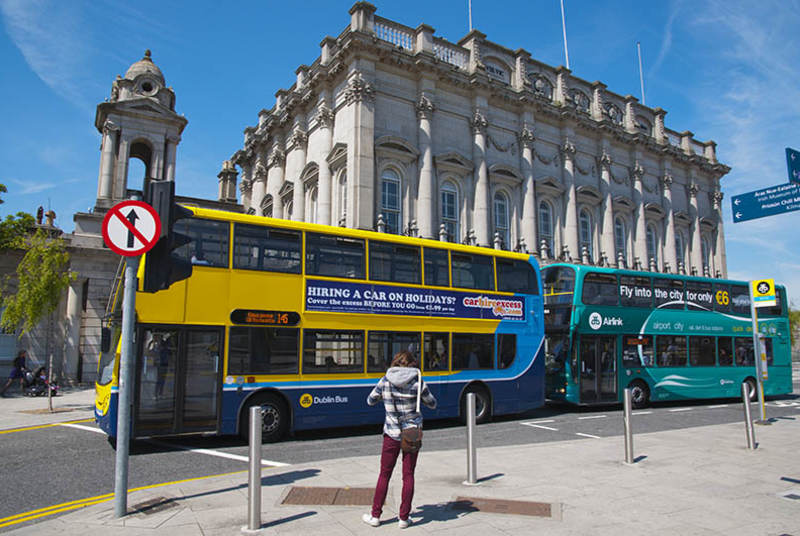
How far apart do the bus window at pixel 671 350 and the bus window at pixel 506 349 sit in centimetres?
621

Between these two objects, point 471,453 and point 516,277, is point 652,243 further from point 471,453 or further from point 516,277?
point 471,453

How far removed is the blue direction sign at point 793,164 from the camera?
966 centimetres

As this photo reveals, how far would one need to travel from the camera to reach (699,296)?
18.4 meters

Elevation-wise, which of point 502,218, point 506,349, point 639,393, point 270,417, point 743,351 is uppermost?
point 502,218

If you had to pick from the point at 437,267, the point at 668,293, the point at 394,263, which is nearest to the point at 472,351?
the point at 437,267

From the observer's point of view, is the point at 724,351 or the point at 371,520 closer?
the point at 371,520

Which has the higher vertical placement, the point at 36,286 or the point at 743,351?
the point at 36,286

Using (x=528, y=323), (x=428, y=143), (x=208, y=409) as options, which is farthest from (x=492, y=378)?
(x=428, y=143)

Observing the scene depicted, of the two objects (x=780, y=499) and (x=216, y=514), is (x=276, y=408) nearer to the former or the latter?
(x=216, y=514)

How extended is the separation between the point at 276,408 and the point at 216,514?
4.71 meters

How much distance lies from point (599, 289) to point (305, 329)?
31.1 ft

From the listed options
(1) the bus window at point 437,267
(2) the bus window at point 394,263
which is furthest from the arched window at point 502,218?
(2) the bus window at point 394,263

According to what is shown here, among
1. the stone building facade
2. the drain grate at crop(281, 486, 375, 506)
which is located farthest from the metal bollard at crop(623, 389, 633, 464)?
the stone building facade

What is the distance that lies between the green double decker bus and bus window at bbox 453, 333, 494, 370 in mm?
3577
